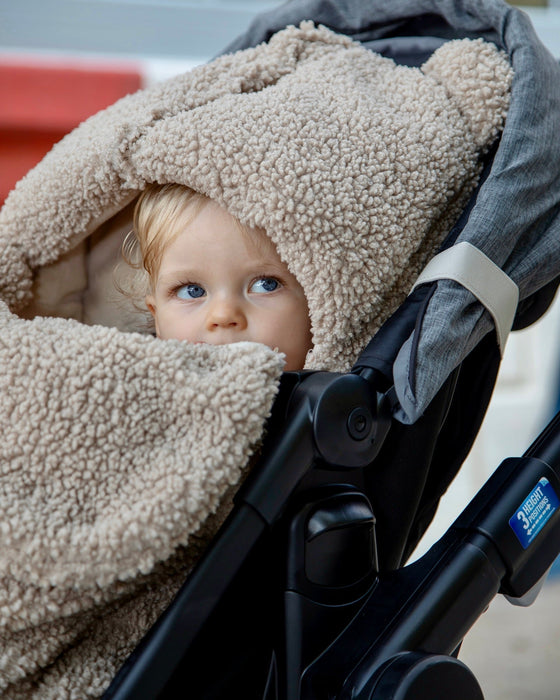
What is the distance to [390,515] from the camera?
2.50ft

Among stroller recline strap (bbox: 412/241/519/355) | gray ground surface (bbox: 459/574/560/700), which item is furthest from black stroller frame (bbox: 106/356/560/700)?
gray ground surface (bbox: 459/574/560/700)

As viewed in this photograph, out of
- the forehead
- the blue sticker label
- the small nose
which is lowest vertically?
the small nose

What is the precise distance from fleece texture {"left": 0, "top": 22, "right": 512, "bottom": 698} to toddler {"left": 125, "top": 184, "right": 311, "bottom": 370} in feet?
0.11

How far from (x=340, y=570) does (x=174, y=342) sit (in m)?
0.23

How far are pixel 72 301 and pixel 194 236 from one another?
24 centimetres

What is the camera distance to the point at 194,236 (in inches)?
32.0

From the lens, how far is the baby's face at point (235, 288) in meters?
0.80

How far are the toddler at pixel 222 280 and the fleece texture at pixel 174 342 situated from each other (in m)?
0.03

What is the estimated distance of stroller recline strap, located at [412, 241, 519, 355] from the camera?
71 cm

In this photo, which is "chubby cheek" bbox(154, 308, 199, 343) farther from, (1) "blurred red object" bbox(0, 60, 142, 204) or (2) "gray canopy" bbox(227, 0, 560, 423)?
(1) "blurred red object" bbox(0, 60, 142, 204)

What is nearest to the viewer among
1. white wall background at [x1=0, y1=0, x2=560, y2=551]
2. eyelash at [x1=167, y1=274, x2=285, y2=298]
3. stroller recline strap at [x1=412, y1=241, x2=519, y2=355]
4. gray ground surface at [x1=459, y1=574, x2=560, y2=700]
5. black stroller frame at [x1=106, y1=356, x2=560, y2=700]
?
black stroller frame at [x1=106, y1=356, x2=560, y2=700]

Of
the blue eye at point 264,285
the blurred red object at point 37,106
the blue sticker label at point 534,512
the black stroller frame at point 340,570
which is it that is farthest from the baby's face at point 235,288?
the blurred red object at point 37,106

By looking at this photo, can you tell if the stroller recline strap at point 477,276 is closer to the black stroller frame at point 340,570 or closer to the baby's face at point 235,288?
the black stroller frame at point 340,570

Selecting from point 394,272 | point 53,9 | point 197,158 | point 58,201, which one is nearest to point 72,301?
point 58,201
